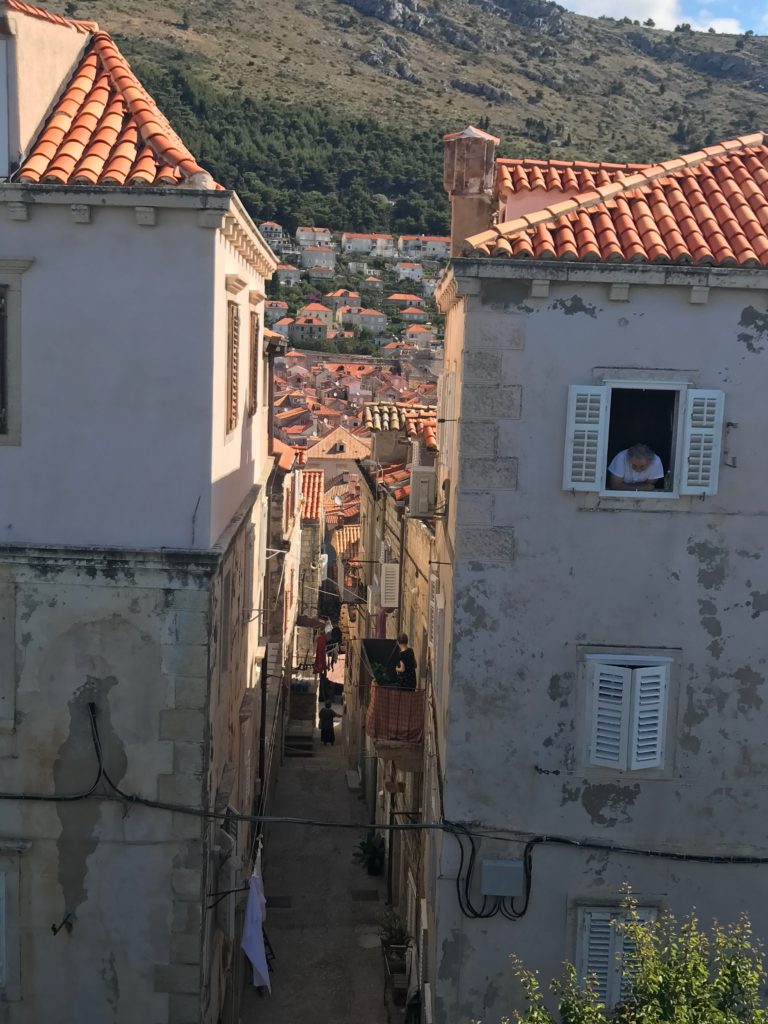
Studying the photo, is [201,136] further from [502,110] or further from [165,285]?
[165,285]

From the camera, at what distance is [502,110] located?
190 meters

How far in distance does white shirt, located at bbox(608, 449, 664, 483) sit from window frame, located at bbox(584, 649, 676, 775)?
1.84 meters

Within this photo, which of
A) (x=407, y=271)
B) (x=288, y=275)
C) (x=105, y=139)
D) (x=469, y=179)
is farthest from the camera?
(x=407, y=271)

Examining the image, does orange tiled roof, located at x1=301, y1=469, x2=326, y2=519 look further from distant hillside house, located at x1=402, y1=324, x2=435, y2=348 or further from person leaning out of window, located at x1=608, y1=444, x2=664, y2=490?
distant hillside house, located at x1=402, y1=324, x2=435, y2=348

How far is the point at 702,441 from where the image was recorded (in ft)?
34.6

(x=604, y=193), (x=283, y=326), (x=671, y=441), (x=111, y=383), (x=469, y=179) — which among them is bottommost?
(x=671, y=441)

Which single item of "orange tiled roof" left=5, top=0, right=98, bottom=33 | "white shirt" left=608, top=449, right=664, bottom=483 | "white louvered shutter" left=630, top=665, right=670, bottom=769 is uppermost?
"orange tiled roof" left=5, top=0, right=98, bottom=33

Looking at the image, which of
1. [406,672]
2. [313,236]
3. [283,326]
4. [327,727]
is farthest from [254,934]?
[313,236]

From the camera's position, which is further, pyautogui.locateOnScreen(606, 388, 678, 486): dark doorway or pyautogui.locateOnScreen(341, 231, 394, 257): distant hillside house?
pyautogui.locateOnScreen(341, 231, 394, 257): distant hillside house

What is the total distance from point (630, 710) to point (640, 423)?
3.25m

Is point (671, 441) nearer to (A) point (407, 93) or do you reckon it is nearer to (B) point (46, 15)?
(B) point (46, 15)

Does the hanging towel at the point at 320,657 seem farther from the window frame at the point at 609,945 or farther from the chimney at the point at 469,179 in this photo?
the window frame at the point at 609,945

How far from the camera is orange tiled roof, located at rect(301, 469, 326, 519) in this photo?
4278cm

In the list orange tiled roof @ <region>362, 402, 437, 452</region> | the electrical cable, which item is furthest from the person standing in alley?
the electrical cable
